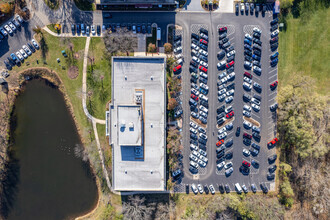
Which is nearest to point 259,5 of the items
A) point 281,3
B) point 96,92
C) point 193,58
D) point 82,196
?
point 281,3

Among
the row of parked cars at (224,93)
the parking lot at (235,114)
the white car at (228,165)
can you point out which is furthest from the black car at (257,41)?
the white car at (228,165)

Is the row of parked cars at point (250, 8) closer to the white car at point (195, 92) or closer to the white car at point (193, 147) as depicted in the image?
the white car at point (195, 92)

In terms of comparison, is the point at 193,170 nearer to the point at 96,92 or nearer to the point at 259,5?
the point at 96,92

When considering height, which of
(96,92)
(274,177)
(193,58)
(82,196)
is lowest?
(82,196)

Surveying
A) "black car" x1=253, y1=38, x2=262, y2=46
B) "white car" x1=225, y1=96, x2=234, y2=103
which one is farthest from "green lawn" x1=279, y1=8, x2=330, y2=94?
"white car" x1=225, y1=96, x2=234, y2=103

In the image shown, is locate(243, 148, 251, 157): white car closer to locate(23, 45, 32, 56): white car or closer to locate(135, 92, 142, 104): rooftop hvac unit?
locate(135, 92, 142, 104): rooftop hvac unit
